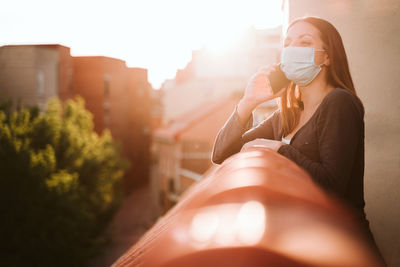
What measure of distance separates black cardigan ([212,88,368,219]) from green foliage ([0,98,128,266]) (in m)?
11.7

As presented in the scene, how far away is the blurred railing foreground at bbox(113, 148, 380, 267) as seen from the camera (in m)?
0.97

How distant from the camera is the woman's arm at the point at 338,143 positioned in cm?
142

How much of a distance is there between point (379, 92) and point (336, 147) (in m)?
1.41

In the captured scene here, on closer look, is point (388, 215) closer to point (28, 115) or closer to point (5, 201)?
point (5, 201)

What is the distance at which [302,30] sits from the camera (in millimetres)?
1775

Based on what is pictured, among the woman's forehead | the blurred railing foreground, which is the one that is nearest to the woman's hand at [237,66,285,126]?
the woman's forehead

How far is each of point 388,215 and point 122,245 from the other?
2359 centimetres

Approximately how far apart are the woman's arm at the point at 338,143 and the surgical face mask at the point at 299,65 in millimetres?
311

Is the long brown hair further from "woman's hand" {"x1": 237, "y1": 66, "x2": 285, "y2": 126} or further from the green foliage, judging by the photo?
the green foliage

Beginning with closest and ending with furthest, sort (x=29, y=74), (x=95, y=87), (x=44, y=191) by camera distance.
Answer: (x=44, y=191)
(x=29, y=74)
(x=95, y=87)

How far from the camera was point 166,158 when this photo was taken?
82.1 feet

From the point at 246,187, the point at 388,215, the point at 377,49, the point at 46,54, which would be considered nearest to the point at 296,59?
the point at 246,187

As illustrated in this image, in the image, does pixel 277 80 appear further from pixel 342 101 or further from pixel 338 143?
pixel 338 143

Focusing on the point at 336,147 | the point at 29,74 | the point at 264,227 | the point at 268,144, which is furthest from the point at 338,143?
the point at 29,74
